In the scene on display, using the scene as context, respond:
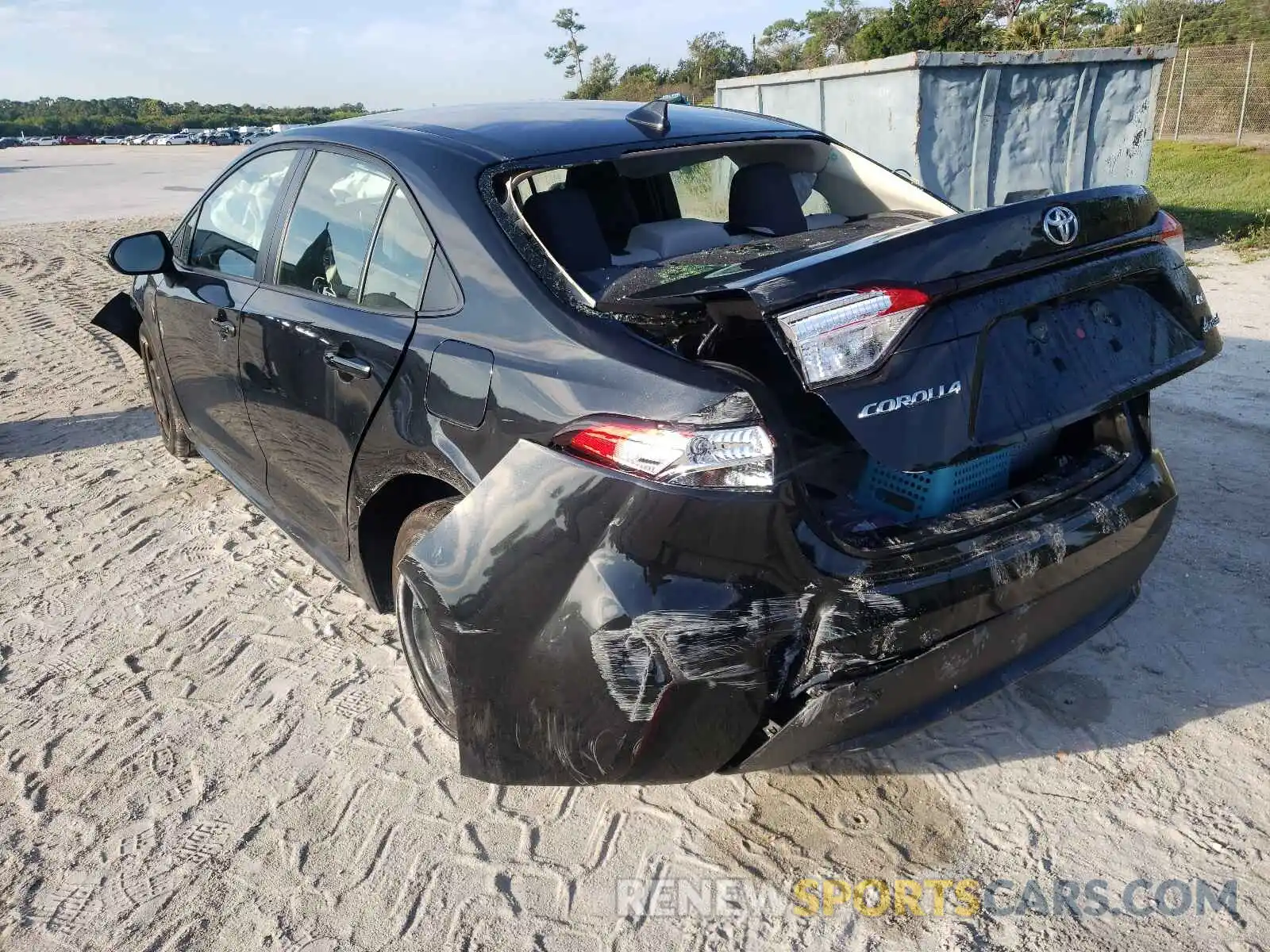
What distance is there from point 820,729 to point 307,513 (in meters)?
1.97

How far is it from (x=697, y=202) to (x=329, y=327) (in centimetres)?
163

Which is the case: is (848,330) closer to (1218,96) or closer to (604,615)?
(604,615)

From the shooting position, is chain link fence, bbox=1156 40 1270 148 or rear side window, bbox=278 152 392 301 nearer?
rear side window, bbox=278 152 392 301

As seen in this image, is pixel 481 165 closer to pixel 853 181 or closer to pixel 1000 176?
pixel 853 181

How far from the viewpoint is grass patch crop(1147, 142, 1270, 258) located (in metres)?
10.1

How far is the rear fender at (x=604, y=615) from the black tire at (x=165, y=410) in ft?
9.92

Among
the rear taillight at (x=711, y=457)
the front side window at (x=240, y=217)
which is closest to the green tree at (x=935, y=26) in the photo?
the front side window at (x=240, y=217)

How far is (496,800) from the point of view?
251 centimetres

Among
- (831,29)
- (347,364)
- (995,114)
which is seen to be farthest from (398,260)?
(831,29)

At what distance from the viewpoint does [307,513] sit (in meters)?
3.17

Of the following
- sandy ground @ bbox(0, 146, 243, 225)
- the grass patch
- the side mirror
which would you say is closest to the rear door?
the side mirror

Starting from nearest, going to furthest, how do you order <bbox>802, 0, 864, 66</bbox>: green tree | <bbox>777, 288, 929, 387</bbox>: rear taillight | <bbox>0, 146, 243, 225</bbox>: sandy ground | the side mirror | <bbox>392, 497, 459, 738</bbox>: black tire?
<bbox>777, 288, 929, 387</bbox>: rear taillight
<bbox>392, 497, 459, 738</bbox>: black tire
the side mirror
<bbox>0, 146, 243, 225</bbox>: sandy ground
<bbox>802, 0, 864, 66</bbox>: green tree

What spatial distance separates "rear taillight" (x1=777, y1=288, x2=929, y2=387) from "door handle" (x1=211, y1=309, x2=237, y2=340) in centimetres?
235

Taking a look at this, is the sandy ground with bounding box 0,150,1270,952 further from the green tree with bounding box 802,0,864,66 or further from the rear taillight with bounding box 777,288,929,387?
the green tree with bounding box 802,0,864,66
